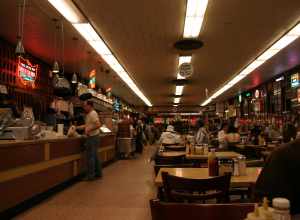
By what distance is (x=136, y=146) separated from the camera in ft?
52.7

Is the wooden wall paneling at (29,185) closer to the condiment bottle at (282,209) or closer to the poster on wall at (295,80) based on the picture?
the condiment bottle at (282,209)

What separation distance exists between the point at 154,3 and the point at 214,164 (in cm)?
436

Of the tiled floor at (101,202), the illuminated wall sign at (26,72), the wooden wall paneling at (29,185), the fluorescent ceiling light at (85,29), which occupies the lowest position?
the tiled floor at (101,202)

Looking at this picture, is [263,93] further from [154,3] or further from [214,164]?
[214,164]

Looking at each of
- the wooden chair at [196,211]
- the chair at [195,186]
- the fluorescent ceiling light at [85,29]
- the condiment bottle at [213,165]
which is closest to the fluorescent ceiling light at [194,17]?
the fluorescent ceiling light at [85,29]

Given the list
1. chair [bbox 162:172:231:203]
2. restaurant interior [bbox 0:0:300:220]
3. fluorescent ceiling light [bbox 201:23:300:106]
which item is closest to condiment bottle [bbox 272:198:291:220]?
restaurant interior [bbox 0:0:300:220]

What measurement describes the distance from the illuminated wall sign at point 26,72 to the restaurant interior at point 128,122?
4 centimetres

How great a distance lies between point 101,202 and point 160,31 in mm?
4489

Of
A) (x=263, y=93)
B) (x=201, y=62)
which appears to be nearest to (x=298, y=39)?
(x=201, y=62)

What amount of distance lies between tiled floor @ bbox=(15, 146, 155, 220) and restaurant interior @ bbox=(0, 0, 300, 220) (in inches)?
0.7

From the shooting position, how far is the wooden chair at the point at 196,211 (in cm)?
140

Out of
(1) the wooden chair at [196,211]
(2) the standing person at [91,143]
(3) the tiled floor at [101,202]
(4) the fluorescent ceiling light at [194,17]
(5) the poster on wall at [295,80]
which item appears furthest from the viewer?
(5) the poster on wall at [295,80]

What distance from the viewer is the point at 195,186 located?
2.34 m

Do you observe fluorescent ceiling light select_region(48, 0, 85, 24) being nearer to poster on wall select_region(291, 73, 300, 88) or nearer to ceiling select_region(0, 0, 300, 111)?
ceiling select_region(0, 0, 300, 111)
